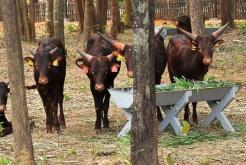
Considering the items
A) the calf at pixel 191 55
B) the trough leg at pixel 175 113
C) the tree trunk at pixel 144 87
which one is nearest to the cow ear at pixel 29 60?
the trough leg at pixel 175 113

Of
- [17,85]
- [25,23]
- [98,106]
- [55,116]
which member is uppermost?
[17,85]

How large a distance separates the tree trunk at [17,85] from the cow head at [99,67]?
3.27m

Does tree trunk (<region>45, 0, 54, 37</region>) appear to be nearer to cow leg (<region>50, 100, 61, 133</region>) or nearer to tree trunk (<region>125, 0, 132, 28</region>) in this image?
cow leg (<region>50, 100, 61, 133</region>)

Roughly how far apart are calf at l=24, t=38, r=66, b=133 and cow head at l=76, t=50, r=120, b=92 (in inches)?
20.4

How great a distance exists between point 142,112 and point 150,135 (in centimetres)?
26

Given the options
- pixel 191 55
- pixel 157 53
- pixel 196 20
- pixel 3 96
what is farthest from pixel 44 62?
pixel 196 20

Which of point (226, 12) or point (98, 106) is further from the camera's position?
point (226, 12)

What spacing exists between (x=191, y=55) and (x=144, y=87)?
507 cm

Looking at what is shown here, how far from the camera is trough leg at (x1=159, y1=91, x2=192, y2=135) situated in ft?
31.8

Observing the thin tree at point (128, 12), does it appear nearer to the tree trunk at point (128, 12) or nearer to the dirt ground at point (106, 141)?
the tree trunk at point (128, 12)

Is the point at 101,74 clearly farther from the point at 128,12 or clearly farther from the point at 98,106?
the point at 128,12

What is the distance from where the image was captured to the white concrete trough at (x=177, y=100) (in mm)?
9594

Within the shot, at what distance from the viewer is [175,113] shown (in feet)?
32.3

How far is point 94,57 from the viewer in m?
10.8
